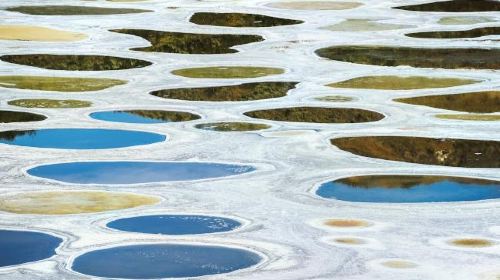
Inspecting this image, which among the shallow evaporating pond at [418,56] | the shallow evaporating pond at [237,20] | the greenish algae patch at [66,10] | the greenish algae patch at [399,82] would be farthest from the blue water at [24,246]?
the greenish algae patch at [66,10]

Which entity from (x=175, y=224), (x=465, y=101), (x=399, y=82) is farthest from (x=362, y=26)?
(x=175, y=224)

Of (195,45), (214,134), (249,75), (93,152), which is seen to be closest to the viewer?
(93,152)

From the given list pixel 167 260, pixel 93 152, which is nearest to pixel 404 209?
pixel 167 260

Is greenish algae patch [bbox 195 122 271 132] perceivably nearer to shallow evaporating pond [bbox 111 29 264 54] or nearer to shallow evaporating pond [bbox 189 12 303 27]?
shallow evaporating pond [bbox 111 29 264 54]

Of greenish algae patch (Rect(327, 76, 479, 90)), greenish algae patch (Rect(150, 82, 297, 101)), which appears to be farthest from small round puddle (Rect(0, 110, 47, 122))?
greenish algae patch (Rect(327, 76, 479, 90))

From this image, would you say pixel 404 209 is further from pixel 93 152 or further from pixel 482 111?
pixel 482 111
